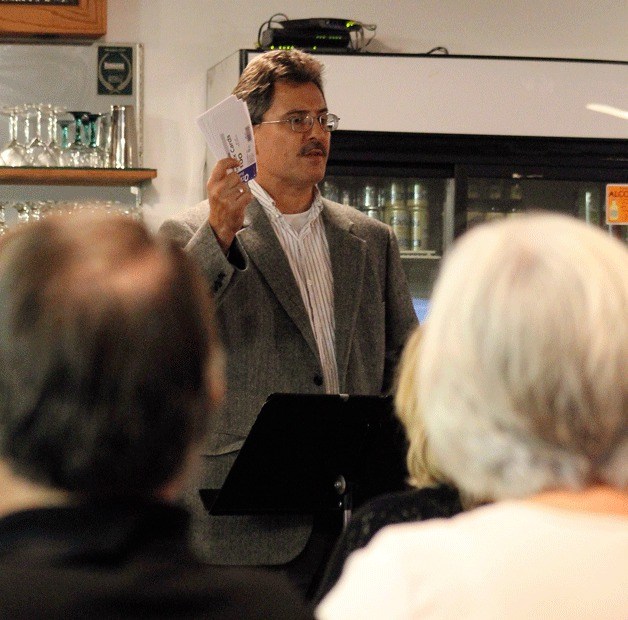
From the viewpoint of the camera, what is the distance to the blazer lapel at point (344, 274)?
270cm

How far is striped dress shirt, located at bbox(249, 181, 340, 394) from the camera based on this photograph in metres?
2.70

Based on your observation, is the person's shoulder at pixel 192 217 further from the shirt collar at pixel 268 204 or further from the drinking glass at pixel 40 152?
the drinking glass at pixel 40 152

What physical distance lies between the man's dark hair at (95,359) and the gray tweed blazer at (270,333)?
5.31ft

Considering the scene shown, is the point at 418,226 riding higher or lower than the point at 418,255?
higher

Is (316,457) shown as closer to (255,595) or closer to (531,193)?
(255,595)

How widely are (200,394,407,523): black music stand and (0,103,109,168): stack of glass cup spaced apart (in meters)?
2.18

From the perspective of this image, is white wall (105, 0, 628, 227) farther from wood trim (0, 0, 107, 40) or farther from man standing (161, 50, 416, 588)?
man standing (161, 50, 416, 588)

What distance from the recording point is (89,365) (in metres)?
0.85

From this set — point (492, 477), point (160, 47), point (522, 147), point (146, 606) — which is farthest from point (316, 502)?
point (160, 47)

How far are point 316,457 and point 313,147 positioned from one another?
37.7 inches

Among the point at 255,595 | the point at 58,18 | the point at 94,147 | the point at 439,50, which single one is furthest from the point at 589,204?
the point at 255,595

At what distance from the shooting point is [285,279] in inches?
105

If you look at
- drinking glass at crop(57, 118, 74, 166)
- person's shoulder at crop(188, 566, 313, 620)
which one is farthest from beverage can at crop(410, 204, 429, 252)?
person's shoulder at crop(188, 566, 313, 620)

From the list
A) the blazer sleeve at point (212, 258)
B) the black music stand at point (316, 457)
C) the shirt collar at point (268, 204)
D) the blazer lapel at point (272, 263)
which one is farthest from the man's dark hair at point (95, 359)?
the shirt collar at point (268, 204)
